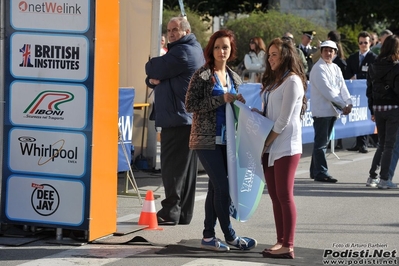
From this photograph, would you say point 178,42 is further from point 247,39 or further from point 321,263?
point 247,39

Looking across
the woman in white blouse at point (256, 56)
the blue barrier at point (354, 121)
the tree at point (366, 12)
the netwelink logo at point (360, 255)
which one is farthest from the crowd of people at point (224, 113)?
the tree at point (366, 12)

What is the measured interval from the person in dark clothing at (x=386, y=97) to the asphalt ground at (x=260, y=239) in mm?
522

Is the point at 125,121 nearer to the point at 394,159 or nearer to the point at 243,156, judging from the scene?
the point at 243,156

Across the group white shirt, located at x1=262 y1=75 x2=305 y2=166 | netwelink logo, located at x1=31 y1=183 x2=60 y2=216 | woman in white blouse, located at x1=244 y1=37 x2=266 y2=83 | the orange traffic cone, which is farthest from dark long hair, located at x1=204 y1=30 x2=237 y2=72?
woman in white blouse, located at x1=244 y1=37 x2=266 y2=83

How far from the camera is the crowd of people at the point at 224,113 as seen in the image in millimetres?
7449

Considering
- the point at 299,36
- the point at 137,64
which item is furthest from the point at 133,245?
the point at 299,36

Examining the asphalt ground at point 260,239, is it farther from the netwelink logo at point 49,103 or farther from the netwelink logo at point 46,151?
the netwelink logo at point 49,103

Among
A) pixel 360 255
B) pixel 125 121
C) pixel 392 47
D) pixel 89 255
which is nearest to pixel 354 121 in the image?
pixel 392 47

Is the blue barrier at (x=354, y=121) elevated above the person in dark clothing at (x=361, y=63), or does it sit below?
below

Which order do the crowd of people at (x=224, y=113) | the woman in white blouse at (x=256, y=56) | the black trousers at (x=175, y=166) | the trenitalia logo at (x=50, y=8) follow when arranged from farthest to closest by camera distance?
1. the woman in white blouse at (x=256, y=56)
2. the black trousers at (x=175, y=166)
3. the trenitalia logo at (x=50, y=8)
4. the crowd of people at (x=224, y=113)

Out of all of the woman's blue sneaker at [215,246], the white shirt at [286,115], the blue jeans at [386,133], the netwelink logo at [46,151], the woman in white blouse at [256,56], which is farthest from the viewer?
the woman in white blouse at [256,56]

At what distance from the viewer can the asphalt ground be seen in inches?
291

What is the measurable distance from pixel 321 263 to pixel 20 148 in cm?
284

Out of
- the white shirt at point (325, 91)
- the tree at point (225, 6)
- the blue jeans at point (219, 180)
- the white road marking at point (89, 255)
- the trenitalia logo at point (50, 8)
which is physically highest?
the tree at point (225, 6)
